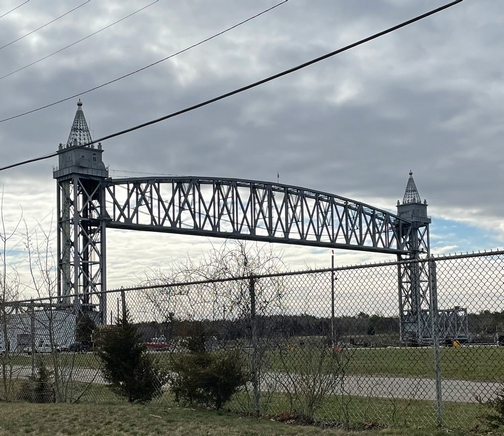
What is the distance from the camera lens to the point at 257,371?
10164 mm

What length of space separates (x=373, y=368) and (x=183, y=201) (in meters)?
56.6

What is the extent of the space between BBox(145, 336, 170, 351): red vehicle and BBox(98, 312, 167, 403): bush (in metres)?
0.11

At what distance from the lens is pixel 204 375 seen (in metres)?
10.6

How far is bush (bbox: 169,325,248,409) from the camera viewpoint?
34.3 feet

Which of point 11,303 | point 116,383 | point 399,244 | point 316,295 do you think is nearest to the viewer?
point 316,295

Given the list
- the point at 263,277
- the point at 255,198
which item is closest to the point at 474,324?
the point at 263,277

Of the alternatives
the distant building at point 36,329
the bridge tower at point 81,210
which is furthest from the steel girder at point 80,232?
the distant building at point 36,329

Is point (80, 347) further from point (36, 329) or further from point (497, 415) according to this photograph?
point (497, 415)

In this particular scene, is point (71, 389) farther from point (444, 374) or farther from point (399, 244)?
point (399, 244)

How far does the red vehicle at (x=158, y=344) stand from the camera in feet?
38.5

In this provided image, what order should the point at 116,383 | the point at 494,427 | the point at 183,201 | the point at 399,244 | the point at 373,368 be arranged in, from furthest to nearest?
the point at 399,244, the point at 183,201, the point at 116,383, the point at 373,368, the point at 494,427

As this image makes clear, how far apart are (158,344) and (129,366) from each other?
599 millimetres

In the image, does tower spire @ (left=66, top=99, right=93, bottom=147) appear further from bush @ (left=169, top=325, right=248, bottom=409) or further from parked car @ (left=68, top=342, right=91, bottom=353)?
bush @ (left=169, top=325, right=248, bottom=409)

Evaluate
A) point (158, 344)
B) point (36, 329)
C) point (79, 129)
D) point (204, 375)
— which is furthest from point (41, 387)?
point (79, 129)
